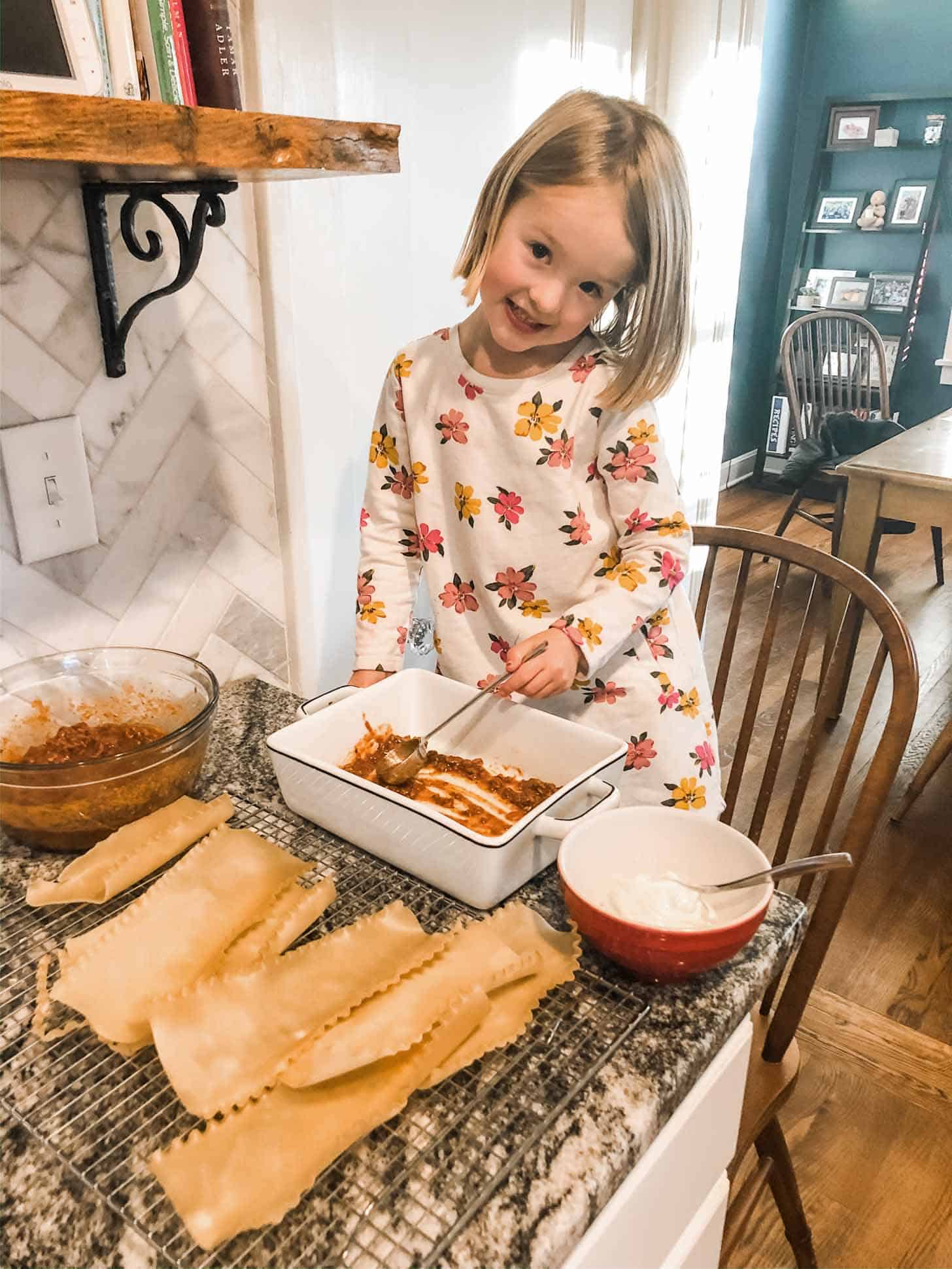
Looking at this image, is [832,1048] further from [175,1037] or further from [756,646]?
[756,646]

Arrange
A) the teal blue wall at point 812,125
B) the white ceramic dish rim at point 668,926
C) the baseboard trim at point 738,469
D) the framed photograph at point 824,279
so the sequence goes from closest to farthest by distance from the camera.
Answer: the white ceramic dish rim at point 668,926
the teal blue wall at point 812,125
the framed photograph at point 824,279
the baseboard trim at point 738,469

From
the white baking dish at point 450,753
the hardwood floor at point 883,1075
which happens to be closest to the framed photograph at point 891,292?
the hardwood floor at point 883,1075

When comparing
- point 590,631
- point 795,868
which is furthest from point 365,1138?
point 590,631

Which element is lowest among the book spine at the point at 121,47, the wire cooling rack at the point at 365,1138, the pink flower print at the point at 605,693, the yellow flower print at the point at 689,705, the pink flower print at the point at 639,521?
the yellow flower print at the point at 689,705

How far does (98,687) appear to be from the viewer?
923 mm

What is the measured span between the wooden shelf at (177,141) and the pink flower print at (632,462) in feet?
1.14

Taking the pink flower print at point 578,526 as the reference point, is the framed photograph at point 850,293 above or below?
below

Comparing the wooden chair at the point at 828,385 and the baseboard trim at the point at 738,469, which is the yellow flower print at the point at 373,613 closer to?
the wooden chair at the point at 828,385

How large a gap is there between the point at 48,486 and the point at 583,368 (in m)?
0.55

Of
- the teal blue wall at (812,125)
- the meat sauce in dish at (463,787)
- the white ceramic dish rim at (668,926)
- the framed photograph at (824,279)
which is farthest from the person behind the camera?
the framed photograph at (824,279)

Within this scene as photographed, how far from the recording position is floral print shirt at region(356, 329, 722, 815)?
98cm

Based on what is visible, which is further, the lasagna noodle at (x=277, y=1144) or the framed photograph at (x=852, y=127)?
the framed photograph at (x=852, y=127)

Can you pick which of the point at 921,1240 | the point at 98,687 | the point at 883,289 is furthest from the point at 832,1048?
the point at 883,289

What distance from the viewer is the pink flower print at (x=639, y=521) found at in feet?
3.21
